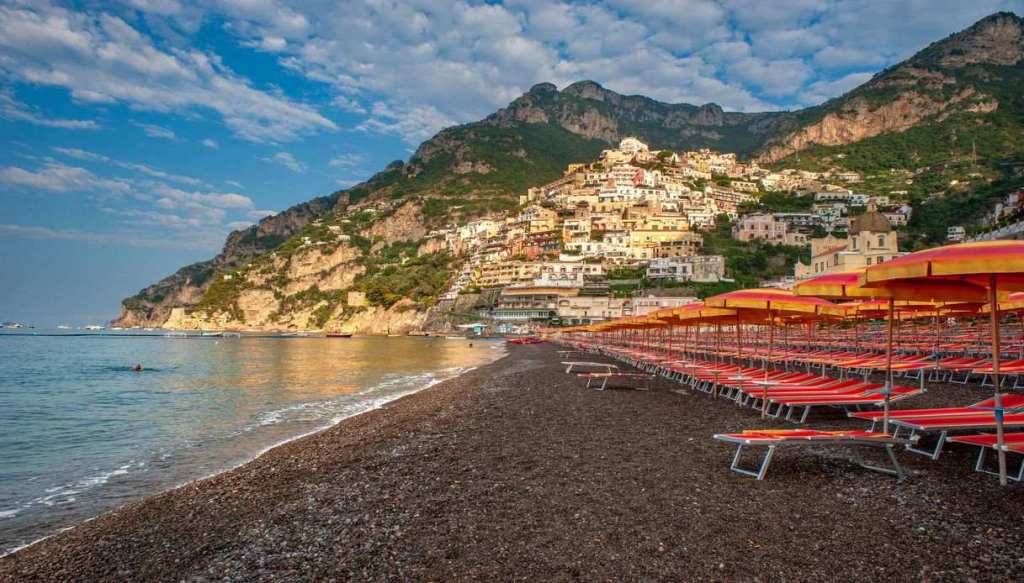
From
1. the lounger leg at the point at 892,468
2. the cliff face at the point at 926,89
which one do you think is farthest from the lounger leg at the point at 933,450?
the cliff face at the point at 926,89

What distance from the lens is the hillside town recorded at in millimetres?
92562

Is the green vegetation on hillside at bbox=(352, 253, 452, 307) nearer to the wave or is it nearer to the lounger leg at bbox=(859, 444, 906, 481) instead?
the wave

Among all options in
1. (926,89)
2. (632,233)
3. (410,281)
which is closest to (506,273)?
(632,233)

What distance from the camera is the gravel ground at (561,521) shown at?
418 cm

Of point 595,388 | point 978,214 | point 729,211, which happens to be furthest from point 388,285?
point 595,388

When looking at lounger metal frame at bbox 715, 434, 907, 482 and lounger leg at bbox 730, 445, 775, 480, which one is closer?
lounger metal frame at bbox 715, 434, 907, 482

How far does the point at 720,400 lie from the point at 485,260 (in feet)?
366

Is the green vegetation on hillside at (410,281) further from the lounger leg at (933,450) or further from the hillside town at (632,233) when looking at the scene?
the lounger leg at (933,450)

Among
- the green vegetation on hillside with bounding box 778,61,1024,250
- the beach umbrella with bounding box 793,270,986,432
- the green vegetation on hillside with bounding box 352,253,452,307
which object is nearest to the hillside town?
the green vegetation on hillside with bounding box 352,253,452,307

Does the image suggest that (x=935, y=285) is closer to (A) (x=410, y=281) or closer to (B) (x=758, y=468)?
(B) (x=758, y=468)

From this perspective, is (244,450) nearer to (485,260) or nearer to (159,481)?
(159,481)

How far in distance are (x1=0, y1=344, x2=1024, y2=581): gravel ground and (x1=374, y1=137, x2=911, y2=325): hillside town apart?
176 ft

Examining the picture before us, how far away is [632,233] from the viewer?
115875 mm

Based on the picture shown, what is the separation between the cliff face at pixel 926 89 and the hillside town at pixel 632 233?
28.1 m
